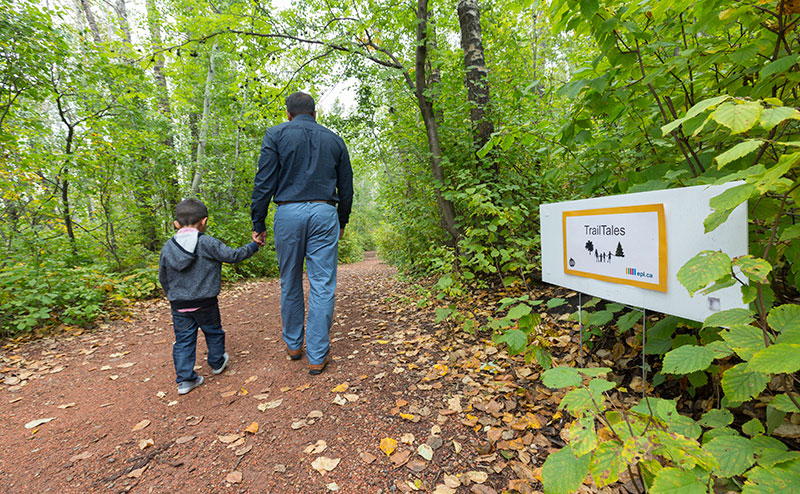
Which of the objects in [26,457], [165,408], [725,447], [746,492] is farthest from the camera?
[165,408]

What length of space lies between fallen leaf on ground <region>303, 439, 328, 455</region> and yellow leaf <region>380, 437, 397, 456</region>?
13.5 inches

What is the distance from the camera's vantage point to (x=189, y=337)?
2.56 metres

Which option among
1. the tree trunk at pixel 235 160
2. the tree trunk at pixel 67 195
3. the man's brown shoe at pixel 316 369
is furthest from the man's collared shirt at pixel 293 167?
the tree trunk at pixel 235 160

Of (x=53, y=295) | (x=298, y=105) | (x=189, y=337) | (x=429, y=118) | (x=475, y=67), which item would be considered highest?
(x=475, y=67)

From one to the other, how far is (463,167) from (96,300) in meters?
5.71

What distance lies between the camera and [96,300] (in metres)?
4.43

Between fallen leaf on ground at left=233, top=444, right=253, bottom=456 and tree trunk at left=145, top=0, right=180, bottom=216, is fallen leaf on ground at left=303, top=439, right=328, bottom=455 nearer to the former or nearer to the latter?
fallen leaf on ground at left=233, top=444, right=253, bottom=456

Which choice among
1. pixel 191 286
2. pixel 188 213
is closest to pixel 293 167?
pixel 188 213

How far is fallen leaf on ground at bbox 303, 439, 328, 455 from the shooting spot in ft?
5.77

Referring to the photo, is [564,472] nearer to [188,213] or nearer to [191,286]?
[191,286]

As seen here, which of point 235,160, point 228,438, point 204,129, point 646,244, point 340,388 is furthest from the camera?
point 235,160

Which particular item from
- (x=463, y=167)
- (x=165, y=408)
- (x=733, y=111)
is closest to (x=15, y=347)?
(x=165, y=408)

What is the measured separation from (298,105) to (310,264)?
1.58 m

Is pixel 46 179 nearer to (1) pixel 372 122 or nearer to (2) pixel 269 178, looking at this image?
(2) pixel 269 178
